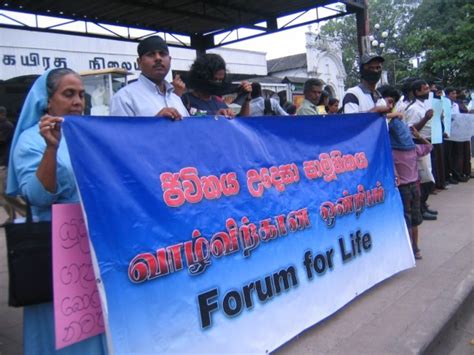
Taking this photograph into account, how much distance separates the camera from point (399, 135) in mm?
4535

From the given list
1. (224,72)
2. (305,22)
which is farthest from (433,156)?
(224,72)

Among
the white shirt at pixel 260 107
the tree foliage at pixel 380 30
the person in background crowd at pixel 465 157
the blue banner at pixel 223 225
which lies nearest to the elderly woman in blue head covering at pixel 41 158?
the blue banner at pixel 223 225

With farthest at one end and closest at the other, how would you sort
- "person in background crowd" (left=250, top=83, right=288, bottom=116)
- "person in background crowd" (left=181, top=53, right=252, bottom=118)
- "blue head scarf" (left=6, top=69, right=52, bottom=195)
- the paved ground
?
"person in background crowd" (left=250, top=83, right=288, bottom=116) → "person in background crowd" (left=181, top=53, right=252, bottom=118) → the paved ground → "blue head scarf" (left=6, top=69, right=52, bottom=195)

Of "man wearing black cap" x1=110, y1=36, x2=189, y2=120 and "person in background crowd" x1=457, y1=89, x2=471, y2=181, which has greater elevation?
"man wearing black cap" x1=110, y1=36, x2=189, y2=120

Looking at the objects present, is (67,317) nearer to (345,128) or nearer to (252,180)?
(252,180)

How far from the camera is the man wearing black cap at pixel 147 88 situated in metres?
2.88

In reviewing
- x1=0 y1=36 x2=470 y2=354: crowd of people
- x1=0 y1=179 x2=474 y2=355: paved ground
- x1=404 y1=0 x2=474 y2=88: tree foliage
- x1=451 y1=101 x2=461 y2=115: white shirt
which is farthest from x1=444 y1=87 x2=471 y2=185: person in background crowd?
x1=0 y1=179 x2=474 y2=355: paved ground

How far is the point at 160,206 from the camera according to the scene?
92.9 inches

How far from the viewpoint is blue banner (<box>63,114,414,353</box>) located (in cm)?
214

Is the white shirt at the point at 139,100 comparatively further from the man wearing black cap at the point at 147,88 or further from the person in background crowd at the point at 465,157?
the person in background crowd at the point at 465,157

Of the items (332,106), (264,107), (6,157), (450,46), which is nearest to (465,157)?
(450,46)

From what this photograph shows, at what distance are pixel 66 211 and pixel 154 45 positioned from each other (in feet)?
4.32

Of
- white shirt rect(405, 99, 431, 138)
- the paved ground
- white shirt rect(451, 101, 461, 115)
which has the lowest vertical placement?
the paved ground

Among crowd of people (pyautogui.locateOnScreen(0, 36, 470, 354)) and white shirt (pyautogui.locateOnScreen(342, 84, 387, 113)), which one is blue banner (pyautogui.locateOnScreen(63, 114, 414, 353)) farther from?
white shirt (pyautogui.locateOnScreen(342, 84, 387, 113))
